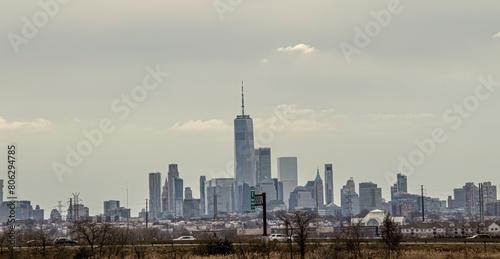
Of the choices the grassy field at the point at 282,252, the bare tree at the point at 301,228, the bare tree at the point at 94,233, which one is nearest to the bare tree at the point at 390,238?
the grassy field at the point at 282,252

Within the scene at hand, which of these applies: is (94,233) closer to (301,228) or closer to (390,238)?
(301,228)

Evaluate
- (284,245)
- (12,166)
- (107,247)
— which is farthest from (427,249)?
(12,166)

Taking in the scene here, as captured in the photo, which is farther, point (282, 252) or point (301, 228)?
point (282, 252)

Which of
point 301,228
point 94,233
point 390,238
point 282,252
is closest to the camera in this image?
point 301,228

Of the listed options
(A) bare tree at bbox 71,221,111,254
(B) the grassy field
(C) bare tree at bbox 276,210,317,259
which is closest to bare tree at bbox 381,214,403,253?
(B) the grassy field

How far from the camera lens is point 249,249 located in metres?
67.4

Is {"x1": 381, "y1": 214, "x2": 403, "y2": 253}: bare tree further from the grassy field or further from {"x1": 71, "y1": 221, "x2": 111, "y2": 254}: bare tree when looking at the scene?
{"x1": 71, "y1": 221, "x2": 111, "y2": 254}: bare tree

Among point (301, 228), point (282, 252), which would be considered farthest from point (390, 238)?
point (301, 228)

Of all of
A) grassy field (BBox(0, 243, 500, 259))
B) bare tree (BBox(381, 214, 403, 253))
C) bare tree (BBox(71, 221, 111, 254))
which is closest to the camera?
grassy field (BBox(0, 243, 500, 259))

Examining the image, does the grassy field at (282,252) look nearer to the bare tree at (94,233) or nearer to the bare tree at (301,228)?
the bare tree at (301,228)

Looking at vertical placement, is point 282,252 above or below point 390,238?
below

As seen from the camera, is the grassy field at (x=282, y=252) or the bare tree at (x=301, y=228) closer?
the grassy field at (x=282, y=252)

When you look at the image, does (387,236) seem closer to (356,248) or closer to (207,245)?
(356,248)

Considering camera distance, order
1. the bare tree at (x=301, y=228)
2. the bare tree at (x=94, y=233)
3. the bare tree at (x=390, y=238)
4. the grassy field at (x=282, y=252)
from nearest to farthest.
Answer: the grassy field at (x=282, y=252), the bare tree at (x=301, y=228), the bare tree at (x=94, y=233), the bare tree at (x=390, y=238)
